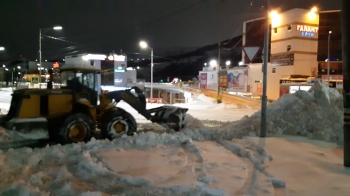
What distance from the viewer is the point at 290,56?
174ft

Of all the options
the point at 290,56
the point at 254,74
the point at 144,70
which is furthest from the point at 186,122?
the point at 144,70

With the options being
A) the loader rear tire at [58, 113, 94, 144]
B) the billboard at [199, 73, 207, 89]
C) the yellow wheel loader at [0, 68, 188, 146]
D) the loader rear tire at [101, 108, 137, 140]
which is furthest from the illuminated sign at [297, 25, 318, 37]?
the loader rear tire at [58, 113, 94, 144]

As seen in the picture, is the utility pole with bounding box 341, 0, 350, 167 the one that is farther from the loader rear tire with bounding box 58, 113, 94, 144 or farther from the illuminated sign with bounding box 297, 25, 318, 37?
the illuminated sign with bounding box 297, 25, 318, 37

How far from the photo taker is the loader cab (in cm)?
1311

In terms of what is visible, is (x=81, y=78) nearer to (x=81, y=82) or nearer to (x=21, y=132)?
(x=81, y=82)

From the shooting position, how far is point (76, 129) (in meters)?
12.3

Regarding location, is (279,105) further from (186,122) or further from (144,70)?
(144,70)

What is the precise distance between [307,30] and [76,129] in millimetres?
49147

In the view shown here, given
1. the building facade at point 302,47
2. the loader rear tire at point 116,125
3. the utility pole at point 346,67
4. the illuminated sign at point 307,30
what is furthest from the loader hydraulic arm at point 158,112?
the illuminated sign at point 307,30

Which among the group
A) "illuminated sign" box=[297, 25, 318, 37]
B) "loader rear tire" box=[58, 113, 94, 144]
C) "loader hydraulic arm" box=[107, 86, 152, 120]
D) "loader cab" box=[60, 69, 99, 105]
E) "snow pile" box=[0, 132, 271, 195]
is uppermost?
"illuminated sign" box=[297, 25, 318, 37]

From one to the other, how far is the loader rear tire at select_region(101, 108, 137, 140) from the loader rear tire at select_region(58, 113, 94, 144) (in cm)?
56

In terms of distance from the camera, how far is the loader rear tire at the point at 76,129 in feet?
39.3

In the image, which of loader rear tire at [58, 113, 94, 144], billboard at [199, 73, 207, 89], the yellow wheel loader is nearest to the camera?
the yellow wheel loader

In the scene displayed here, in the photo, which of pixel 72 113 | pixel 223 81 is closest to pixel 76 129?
pixel 72 113
